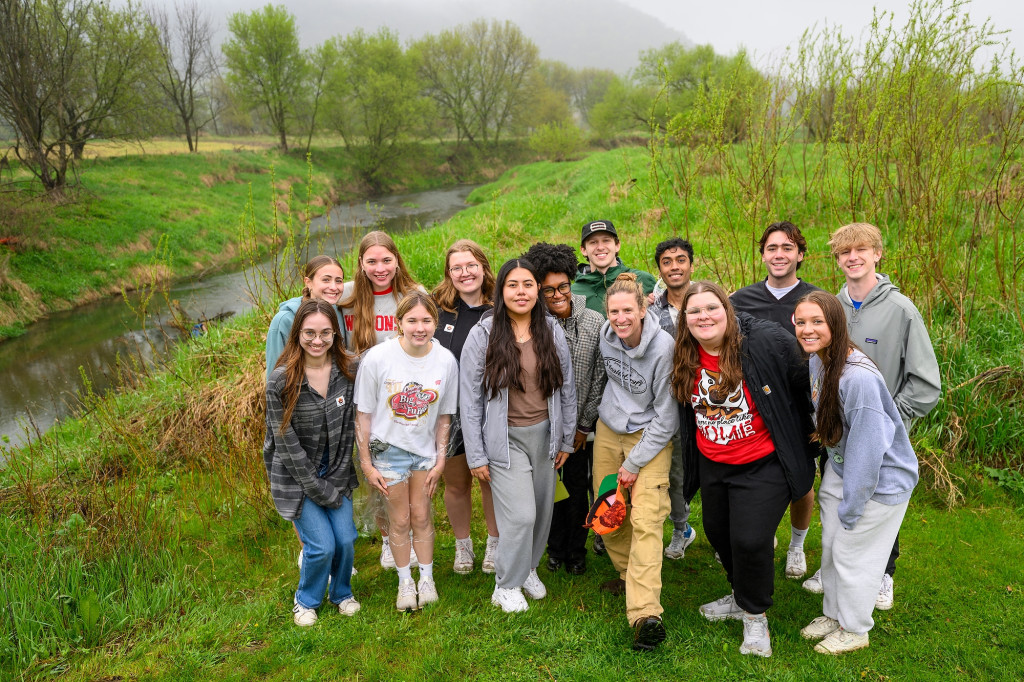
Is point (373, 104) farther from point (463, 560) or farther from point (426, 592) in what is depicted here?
point (426, 592)

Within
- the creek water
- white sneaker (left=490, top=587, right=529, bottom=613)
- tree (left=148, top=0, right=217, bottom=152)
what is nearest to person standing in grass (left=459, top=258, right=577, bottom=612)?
white sneaker (left=490, top=587, right=529, bottom=613)

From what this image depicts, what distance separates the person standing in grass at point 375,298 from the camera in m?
3.77

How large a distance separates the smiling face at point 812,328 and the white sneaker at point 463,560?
243cm

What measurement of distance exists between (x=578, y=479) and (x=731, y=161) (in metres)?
3.85

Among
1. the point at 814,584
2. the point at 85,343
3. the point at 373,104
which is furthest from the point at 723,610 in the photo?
the point at 373,104

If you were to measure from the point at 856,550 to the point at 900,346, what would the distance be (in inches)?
42.7

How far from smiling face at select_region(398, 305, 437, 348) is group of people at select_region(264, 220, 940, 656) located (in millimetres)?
13

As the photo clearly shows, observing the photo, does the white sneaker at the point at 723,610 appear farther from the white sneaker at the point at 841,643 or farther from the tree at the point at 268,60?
the tree at the point at 268,60

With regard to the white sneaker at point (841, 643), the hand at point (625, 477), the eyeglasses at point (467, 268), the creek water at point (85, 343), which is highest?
the eyeglasses at point (467, 268)

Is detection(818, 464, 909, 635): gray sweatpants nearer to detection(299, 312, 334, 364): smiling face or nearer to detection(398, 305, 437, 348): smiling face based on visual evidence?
detection(398, 305, 437, 348): smiling face

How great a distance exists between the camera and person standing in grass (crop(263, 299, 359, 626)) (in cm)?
314

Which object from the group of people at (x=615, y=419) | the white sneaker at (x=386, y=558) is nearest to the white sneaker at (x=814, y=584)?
the group of people at (x=615, y=419)

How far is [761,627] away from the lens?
2.91 m

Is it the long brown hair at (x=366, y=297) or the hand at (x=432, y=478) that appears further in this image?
the long brown hair at (x=366, y=297)
